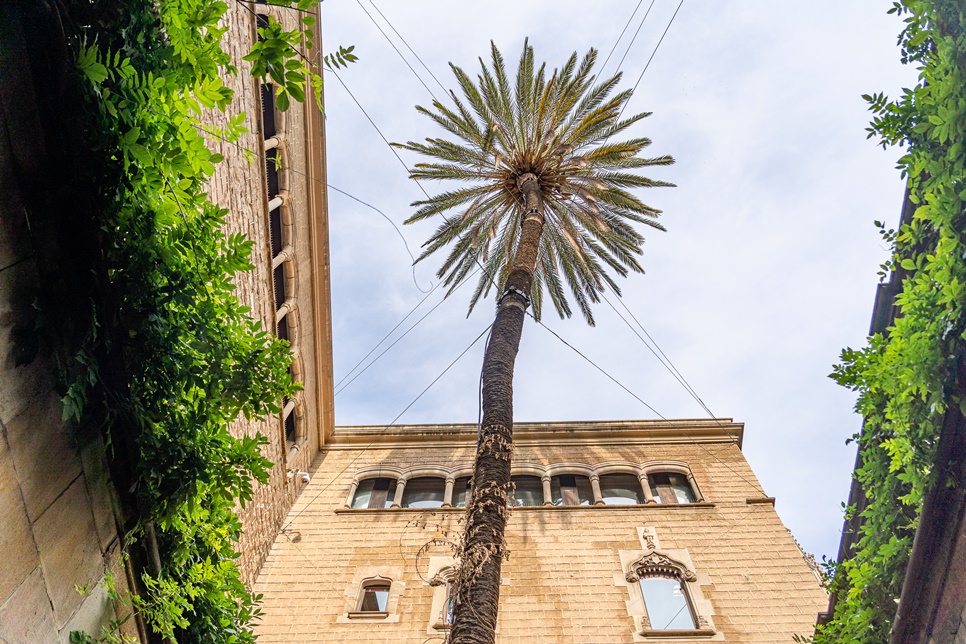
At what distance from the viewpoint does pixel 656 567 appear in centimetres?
1522

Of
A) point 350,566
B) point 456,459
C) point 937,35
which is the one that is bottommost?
point 937,35

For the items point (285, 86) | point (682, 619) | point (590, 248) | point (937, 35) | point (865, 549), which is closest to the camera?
point (285, 86)

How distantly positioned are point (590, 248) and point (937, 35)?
12.5 m

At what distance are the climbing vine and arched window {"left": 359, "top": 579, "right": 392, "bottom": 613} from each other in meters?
8.44

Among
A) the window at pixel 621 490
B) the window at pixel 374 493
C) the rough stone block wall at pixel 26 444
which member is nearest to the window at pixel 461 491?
the window at pixel 374 493

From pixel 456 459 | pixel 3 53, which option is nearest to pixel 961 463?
pixel 3 53

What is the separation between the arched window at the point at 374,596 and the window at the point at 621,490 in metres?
5.95

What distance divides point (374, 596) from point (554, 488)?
18.2ft

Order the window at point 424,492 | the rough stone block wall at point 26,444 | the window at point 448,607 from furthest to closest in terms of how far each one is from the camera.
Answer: the window at point 424,492 < the window at point 448,607 < the rough stone block wall at point 26,444

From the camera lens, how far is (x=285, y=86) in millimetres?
5191

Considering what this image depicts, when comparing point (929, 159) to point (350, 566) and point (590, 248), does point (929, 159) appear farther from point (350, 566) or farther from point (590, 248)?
point (350, 566)

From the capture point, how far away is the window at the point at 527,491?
17.6 meters

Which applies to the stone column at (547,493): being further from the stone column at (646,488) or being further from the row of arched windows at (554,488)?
the stone column at (646,488)

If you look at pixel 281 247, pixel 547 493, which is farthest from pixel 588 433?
pixel 281 247
